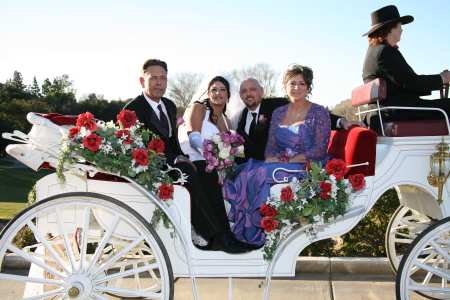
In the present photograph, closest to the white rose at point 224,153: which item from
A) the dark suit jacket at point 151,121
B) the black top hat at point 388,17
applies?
the dark suit jacket at point 151,121

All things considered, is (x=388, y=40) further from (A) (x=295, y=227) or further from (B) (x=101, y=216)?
(B) (x=101, y=216)

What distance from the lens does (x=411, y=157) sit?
281cm

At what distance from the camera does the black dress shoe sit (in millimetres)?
2740

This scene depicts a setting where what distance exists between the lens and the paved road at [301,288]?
11.6 feet

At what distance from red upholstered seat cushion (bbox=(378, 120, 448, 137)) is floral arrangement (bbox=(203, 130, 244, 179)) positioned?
114 centimetres

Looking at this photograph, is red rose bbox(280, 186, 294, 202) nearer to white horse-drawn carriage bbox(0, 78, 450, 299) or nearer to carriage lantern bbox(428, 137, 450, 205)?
white horse-drawn carriage bbox(0, 78, 450, 299)

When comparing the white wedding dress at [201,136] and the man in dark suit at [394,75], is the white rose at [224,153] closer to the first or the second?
the white wedding dress at [201,136]

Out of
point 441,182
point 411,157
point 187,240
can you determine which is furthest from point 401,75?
point 187,240

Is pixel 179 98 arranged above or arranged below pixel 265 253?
above

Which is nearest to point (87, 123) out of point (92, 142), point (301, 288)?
point (92, 142)

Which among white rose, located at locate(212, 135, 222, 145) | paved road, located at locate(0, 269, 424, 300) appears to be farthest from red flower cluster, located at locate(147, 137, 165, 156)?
paved road, located at locate(0, 269, 424, 300)

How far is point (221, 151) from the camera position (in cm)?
297

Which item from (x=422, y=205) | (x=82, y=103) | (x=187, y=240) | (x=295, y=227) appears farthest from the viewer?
(x=82, y=103)

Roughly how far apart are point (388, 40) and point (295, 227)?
5.68 ft
